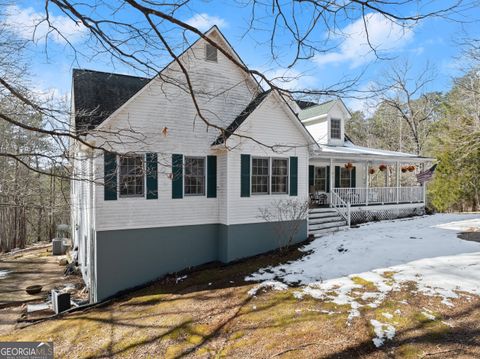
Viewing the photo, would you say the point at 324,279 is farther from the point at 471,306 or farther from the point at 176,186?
the point at 176,186

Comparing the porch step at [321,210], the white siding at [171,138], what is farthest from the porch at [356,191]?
the white siding at [171,138]

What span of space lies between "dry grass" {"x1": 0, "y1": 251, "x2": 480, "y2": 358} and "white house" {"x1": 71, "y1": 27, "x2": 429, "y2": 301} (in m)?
1.74

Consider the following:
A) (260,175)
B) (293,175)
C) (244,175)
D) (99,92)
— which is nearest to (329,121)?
(293,175)

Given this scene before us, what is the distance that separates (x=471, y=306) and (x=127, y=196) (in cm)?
893

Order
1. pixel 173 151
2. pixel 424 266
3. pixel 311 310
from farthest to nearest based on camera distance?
1. pixel 173 151
2. pixel 424 266
3. pixel 311 310

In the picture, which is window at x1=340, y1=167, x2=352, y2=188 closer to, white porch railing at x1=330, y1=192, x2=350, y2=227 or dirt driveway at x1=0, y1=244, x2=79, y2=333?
white porch railing at x1=330, y1=192, x2=350, y2=227

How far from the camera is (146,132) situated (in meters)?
9.93

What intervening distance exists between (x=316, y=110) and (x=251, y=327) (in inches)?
539

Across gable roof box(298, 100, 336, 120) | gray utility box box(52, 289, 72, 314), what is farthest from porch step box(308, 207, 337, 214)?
gray utility box box(52, 289, 72, 314)

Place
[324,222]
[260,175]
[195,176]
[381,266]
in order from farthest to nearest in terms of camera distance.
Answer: [324,222] < [260,175] < [195,176] < [381,266]

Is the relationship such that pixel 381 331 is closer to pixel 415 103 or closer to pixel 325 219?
pixel 325 219

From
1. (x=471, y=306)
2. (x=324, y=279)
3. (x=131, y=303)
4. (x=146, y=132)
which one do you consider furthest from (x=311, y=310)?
(x=146, y=132)

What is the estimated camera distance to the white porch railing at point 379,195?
586 inches

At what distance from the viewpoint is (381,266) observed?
27.9 ft
